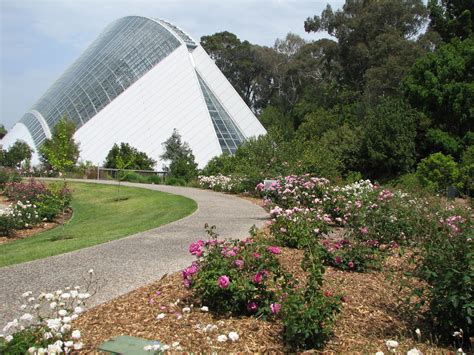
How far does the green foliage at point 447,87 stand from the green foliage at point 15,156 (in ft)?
73.9

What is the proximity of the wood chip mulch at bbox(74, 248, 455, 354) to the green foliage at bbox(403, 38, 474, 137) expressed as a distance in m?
21.2

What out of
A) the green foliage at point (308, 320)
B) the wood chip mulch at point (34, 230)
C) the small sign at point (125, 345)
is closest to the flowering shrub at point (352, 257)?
the green foliage at point (308, 320)

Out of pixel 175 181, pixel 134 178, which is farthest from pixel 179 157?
pixel 175 181

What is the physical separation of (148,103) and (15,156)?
8568 mm

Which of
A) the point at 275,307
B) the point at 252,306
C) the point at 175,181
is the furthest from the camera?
the point at 175,181

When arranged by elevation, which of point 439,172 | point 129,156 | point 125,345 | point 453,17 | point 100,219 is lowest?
point 100,219

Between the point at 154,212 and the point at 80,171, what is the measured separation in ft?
53.3

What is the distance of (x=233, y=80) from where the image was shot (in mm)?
57531

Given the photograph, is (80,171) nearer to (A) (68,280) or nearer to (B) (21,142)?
(B) (21,142)

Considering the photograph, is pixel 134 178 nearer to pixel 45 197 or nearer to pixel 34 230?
pixel 45 197

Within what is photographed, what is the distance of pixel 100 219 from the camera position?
13.6 meters

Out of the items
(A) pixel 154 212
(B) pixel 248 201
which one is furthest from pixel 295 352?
(B) pixel 248 201

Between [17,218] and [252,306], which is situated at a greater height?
[252,306]

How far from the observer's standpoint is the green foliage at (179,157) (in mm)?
26172
